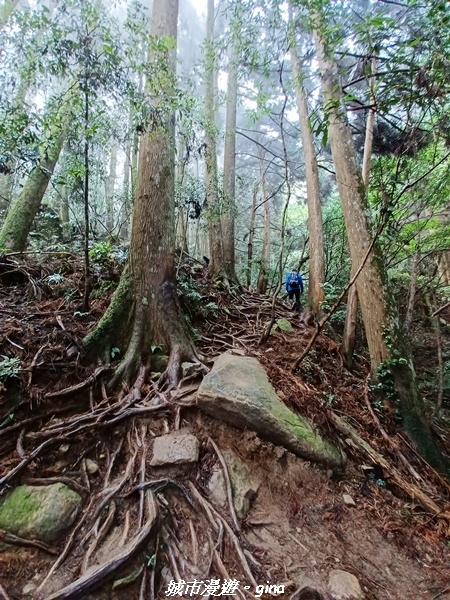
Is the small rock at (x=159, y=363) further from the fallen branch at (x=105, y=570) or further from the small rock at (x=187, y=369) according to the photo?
→ the fallen branch at (x=105, y=570)

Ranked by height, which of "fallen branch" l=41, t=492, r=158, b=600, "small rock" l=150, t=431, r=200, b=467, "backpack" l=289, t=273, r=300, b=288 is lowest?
"fallen branch" l=41, t=492, r=158, b=600

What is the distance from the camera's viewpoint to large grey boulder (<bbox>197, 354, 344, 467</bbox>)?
3.20m

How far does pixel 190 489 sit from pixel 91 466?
0.99 metres

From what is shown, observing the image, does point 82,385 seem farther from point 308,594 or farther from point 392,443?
point 392,443

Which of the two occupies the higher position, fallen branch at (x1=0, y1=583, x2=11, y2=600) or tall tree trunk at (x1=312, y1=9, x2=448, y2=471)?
tall tree trunk at (x1=312, y1=9, x2=448, y2=471)

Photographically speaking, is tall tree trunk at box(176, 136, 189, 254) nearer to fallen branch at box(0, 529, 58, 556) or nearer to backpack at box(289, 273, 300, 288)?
backpack at box(289, 273, 300, 288)

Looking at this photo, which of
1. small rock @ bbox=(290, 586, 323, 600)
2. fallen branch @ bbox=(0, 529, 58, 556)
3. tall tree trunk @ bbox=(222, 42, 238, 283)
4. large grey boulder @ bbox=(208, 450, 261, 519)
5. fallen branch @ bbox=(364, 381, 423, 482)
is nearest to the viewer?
small rock @ bbox=(290, 586, 323, 600)

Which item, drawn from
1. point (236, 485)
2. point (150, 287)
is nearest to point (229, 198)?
point (150, 287)

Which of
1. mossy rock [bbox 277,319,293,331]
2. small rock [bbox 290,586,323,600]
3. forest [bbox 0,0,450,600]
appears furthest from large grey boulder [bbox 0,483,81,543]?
mossy rock [bbox 277,319,293,331]

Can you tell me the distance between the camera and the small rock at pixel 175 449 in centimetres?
295

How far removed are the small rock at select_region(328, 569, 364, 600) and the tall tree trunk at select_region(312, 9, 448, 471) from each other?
2385 millimetres

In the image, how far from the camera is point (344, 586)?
7.48 feet

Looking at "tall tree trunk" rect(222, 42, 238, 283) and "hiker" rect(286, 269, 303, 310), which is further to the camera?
"tall tree trunk" rect(222, 42, 238, 283)

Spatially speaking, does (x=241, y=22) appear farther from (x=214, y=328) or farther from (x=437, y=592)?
(x=437, y=592)
